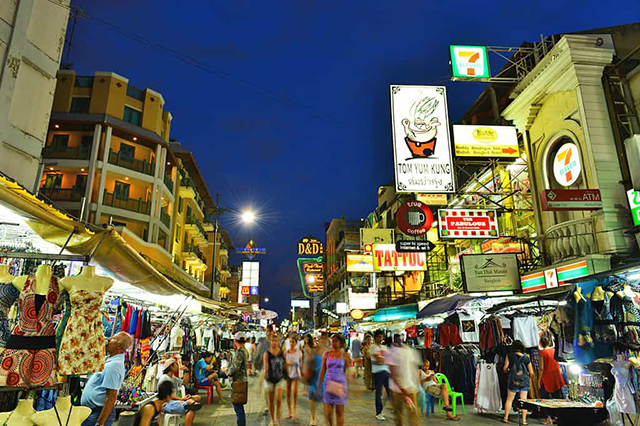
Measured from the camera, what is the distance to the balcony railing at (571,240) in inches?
501

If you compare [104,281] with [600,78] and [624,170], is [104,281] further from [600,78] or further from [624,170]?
[600,78]

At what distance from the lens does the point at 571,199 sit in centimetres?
1192

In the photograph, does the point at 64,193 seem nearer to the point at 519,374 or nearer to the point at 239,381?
the point at 239,381

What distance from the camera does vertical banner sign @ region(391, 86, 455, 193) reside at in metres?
14.6

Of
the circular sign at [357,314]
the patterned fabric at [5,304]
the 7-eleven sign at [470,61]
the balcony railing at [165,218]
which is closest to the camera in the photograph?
the patterned fabric at [5,304]

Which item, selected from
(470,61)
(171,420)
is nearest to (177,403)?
(171,420)

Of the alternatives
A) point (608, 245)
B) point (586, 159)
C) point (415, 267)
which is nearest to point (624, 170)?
point (586, 159)

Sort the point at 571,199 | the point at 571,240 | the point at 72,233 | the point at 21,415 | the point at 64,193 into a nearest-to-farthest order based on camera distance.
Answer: the point at 21,415, the point at 72,233, the point at 571,199, the point at 571,240, the point at 64,193

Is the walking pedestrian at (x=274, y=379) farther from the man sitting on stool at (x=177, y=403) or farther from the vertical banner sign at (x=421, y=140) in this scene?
the vertical banner sign at (x=421, y=140)

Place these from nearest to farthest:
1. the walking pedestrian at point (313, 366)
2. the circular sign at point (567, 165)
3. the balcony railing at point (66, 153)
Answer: the walking pedestrian at point (313, 366)
the circular sign at point (567, 165)
the balcony railing at point (66, 153)

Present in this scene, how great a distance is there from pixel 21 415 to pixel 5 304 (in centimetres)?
111

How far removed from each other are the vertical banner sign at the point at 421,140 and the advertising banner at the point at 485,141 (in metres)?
0.82

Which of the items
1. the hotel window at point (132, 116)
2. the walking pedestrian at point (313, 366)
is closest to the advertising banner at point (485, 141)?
the walking pedestrian at point (313, 366)

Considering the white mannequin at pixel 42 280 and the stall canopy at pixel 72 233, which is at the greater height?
the stall canopy at pixel 72 233
